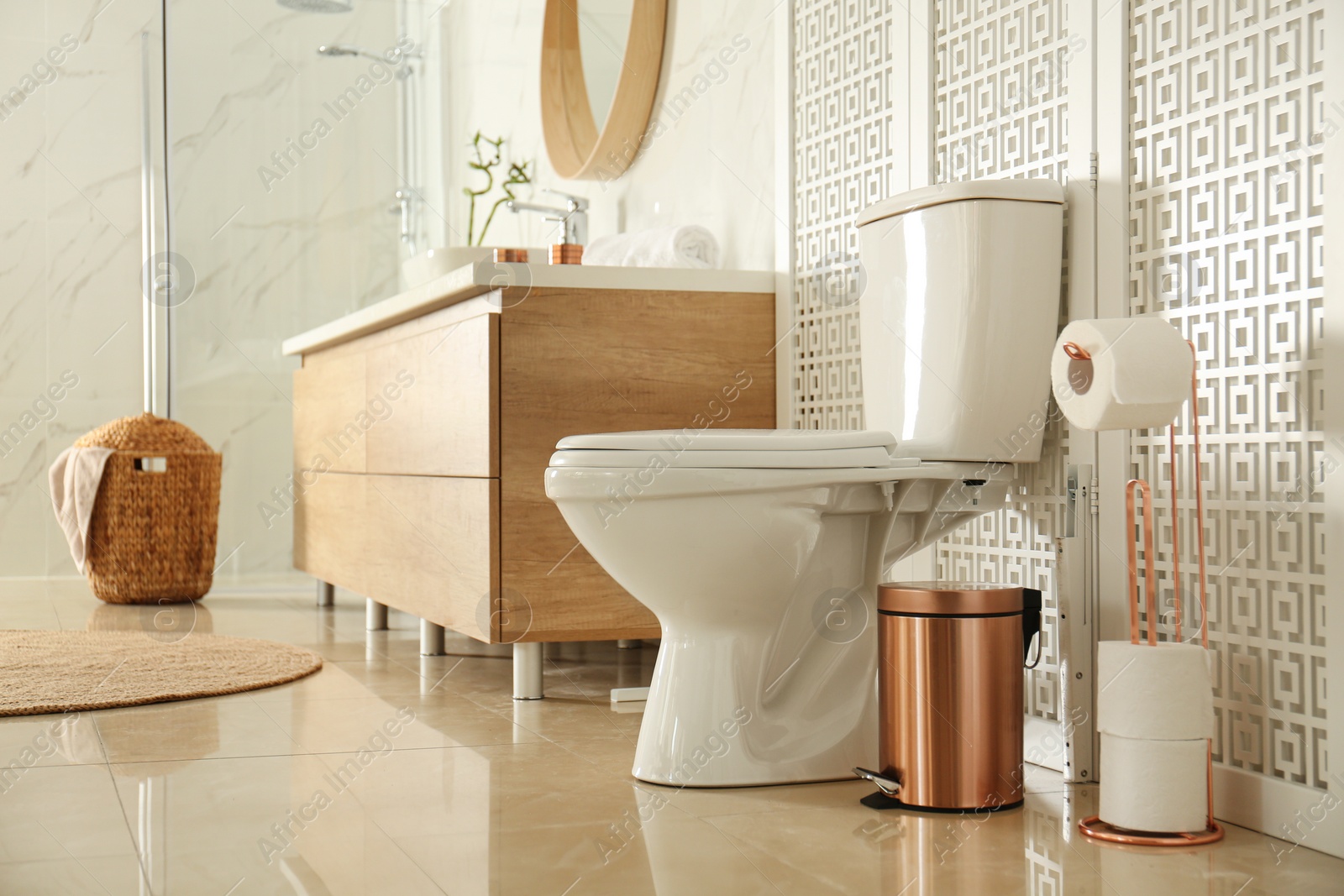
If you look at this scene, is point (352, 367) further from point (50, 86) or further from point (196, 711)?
point (50, 86)

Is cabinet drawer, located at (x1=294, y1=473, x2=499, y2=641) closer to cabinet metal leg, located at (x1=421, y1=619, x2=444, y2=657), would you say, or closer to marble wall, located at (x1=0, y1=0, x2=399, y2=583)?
cabinet metal leg, located at (x1=421, y1=619, x2=444, y2=657)

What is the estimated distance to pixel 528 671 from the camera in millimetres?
2242

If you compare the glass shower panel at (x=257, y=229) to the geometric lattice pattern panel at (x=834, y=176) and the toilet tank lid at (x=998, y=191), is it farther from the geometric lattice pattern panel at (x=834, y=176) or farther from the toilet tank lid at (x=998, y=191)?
the toilet tank lid at (x=998, y=191)

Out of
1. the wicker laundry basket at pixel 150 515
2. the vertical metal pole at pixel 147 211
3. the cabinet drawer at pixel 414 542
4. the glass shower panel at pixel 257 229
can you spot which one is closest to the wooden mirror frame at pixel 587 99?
the cabinet drawer at pixel 414 542

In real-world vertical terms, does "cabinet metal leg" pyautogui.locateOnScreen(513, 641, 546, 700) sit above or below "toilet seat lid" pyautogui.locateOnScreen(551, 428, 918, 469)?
below

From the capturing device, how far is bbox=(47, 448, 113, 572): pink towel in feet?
11.7

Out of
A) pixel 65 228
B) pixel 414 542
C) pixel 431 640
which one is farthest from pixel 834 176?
pixel 65 228

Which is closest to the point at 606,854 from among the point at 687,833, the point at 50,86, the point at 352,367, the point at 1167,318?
the point at 687,833

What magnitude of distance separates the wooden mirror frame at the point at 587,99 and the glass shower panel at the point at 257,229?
1095 millimetres

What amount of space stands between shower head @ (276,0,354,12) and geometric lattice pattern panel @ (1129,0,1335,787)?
3169 millimetres

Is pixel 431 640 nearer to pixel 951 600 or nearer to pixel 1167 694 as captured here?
pixel 951 600

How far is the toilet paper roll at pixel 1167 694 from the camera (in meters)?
1.40

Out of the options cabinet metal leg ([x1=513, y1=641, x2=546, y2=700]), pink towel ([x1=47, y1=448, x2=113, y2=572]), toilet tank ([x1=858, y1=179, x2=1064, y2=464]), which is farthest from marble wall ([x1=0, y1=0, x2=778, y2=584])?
toilet tank ([x1=858, y1=179, x2=1064, y2=464])

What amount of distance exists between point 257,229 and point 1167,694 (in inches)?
132
